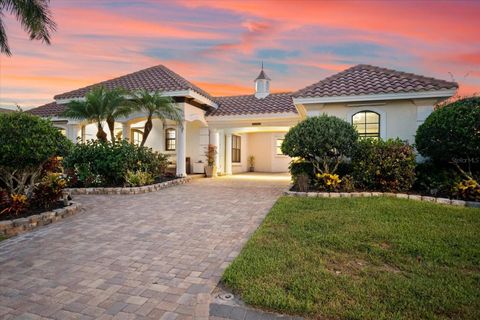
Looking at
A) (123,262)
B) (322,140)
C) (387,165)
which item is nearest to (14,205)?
(123,262)

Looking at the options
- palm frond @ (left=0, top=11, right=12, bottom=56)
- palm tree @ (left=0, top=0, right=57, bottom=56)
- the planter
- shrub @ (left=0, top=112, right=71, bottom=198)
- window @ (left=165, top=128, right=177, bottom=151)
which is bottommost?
the planter

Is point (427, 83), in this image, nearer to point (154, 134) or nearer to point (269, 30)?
point (269, 30)

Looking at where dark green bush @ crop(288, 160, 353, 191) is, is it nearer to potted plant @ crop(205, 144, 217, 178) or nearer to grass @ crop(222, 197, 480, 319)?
grass @ crop(222, 197, 480, 319)

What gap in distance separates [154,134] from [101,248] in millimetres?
13619

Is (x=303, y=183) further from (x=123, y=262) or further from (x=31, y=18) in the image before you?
(x=31, y=18)

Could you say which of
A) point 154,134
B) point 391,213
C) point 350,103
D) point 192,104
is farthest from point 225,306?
point 154,134

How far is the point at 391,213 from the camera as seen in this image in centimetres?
616

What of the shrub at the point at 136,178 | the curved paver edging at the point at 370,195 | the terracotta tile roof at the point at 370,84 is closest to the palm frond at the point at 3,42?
the shrub at the point at 136,178

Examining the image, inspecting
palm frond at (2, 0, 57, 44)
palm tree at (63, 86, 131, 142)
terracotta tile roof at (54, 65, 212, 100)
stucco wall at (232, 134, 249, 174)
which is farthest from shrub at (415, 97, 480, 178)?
palm frond at (2, 0, 57, 44)

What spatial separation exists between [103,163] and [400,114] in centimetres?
1142

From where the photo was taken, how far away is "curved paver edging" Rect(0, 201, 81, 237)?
17.6ft

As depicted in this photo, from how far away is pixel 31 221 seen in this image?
18.6ft

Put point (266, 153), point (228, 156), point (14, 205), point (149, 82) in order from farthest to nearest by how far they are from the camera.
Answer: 1. point (266, 153)
2. point (228, 156)
3. point (149, 82)
4. point (14, 205)

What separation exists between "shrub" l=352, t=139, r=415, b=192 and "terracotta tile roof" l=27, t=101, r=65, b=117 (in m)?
17.9
